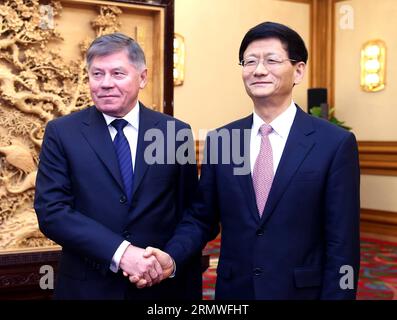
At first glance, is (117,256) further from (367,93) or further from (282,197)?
(367,93)

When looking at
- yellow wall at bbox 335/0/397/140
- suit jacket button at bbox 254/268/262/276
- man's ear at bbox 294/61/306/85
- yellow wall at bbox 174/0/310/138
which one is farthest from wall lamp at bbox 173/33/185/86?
suit jacket button at bbox 254/268/262/276

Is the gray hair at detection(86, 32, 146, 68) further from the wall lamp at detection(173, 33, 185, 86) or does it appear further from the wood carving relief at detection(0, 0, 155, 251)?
the wall lamp at detection(173, 33, 185, 86)

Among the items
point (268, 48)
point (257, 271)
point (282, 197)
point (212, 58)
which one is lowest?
point (257, 271)

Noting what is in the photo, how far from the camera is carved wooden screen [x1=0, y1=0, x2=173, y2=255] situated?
10.2 ft

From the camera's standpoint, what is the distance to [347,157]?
6.06 ft

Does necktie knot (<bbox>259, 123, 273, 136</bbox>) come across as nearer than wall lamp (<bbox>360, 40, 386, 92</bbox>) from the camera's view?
Yes

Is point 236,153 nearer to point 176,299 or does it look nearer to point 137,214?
point 137,214

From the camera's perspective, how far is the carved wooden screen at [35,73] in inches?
122

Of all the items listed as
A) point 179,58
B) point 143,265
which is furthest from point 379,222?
point 143,265

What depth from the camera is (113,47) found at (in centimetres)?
193

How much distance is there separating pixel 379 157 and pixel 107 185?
5855 millimetres

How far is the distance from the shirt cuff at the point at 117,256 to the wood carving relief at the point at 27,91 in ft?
4.90

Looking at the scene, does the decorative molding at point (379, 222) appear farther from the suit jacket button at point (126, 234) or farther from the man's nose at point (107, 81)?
the man's nose at point (107, 81)

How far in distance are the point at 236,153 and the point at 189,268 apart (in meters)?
0.47
